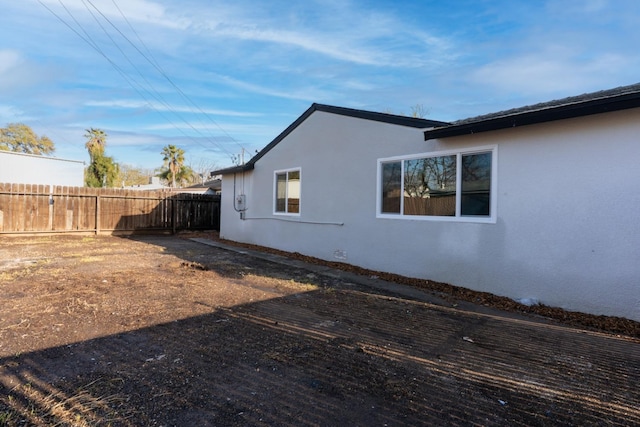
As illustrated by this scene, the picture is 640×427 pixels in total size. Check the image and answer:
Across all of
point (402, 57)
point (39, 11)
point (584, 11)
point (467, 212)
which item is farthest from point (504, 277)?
point (39, 11)

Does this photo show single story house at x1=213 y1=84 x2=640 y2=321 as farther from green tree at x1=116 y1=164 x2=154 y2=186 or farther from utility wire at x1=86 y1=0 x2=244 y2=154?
green tree at x1=116 y1=164 x2=154 y2=186

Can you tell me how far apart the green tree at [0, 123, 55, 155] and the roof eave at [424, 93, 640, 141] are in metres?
42.8

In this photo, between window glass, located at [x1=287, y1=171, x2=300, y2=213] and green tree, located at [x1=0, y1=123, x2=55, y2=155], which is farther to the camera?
green tree, located at [x1=0, y1=123, x2=55, y2=155]

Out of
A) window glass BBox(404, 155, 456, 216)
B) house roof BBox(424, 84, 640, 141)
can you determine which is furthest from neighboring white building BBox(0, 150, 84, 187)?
house roof BBox(424, 84, 640, 141)

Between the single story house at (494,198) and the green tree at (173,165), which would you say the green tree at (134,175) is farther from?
the single story house at (494,198)

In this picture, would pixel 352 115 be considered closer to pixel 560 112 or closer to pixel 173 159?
pixel 560 112

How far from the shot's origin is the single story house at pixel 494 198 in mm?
4508

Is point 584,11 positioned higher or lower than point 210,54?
lower

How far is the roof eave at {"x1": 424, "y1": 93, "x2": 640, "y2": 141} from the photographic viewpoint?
424cm

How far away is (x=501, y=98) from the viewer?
16.2m

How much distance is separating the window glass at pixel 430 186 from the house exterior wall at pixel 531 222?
23 cm

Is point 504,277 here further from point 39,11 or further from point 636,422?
point 39,11

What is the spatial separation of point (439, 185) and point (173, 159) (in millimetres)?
33629

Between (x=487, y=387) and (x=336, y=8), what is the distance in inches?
418
